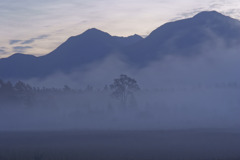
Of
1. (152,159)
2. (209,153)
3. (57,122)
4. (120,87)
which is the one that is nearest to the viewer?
(152,159)

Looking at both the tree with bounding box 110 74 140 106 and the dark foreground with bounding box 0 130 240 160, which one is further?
the tree with bounding box 110 74 140 106

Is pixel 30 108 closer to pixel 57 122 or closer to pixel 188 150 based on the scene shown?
pixel 57 122

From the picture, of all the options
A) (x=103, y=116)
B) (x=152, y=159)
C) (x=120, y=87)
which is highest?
(x=120, y=87)

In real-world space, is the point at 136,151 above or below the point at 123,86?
below

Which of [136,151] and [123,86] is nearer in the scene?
[136,151]

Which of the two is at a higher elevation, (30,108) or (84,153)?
(30,108)

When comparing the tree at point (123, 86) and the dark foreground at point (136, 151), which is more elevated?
the tree at point (123, 86)

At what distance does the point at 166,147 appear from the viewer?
45969 millimetres

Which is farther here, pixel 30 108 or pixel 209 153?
pixel 30 108

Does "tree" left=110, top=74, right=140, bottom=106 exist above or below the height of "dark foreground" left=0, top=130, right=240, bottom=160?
above

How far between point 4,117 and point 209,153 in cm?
8577

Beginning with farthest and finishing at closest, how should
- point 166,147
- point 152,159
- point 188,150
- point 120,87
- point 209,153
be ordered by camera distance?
point 120,87
point 166,147
point 188,150
point 209,153
point 152,159

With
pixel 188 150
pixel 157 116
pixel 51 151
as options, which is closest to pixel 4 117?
pixel 157 116

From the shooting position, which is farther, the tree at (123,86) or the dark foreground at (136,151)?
the tree at (123,86)
